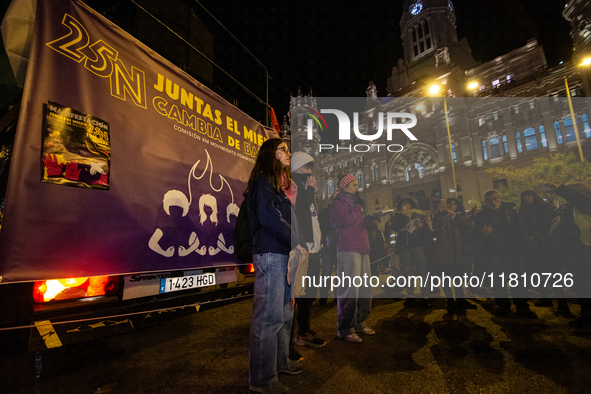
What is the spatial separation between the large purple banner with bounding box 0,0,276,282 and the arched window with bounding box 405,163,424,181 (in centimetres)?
4271

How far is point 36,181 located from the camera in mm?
1655

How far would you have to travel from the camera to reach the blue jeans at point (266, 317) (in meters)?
2.13

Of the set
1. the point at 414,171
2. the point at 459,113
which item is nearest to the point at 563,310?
the point at 414,171

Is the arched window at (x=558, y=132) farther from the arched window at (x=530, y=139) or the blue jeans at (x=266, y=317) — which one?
the blue jeans at (x=266, y=317)

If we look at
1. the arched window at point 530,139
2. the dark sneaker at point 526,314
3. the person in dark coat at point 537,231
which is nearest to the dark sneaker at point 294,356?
the dark sneaker at point 526,314

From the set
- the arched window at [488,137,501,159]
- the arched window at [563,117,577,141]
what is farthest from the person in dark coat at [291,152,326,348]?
the arched window at [488,137,501,159]

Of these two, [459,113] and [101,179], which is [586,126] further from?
[101,179]

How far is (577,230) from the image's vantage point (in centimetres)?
461

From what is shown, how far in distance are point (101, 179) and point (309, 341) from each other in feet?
9.50

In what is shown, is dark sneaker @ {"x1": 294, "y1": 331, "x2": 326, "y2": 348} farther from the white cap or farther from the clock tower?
the clock tower

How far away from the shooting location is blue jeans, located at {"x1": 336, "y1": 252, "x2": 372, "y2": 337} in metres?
3.60

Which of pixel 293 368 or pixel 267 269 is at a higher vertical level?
pixel 267 269

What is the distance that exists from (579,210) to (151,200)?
6.41m

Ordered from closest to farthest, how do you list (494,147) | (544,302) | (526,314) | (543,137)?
1. (526,314)
2. (544,302)
3. (543,137)
4. (494,147)
